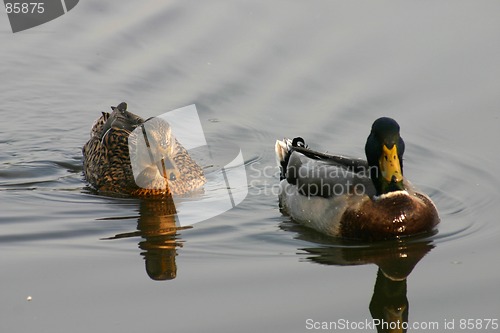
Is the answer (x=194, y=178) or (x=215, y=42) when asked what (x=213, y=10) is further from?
(x=194, y=178)

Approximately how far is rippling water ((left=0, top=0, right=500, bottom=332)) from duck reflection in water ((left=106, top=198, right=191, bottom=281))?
0.08ft

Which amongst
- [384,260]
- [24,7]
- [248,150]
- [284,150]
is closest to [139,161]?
[248,150]

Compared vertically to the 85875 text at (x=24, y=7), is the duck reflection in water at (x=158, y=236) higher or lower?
lower

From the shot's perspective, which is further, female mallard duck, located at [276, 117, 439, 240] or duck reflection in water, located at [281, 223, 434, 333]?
female mallard duck, located at [276, 117, 439, 240]

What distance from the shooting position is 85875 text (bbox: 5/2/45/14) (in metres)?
15.5

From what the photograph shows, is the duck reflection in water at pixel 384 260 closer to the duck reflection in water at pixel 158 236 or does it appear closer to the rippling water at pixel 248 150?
the rippling water at pixel 248 150

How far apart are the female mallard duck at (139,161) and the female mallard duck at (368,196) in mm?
1532

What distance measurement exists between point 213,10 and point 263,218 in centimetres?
550

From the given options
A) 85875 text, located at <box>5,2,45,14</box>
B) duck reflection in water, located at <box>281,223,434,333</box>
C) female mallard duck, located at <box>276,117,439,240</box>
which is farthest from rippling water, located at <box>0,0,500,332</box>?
85875 text, located at <box>5,2,45,14</box>

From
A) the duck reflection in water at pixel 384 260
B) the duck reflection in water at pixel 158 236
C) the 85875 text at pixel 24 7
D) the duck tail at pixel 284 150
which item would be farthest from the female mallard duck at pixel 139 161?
the 85875 text at pixel 24 7

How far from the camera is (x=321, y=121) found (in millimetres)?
11914

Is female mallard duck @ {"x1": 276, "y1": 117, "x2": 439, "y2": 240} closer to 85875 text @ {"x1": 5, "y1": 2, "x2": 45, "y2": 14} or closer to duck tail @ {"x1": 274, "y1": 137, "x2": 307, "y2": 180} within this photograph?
duck tail @ {"x1": 274, "y1": 137, "x2": 307, "y2": 180}

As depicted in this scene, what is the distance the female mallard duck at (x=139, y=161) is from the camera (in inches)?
422

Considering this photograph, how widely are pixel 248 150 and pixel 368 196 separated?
8.62ft
